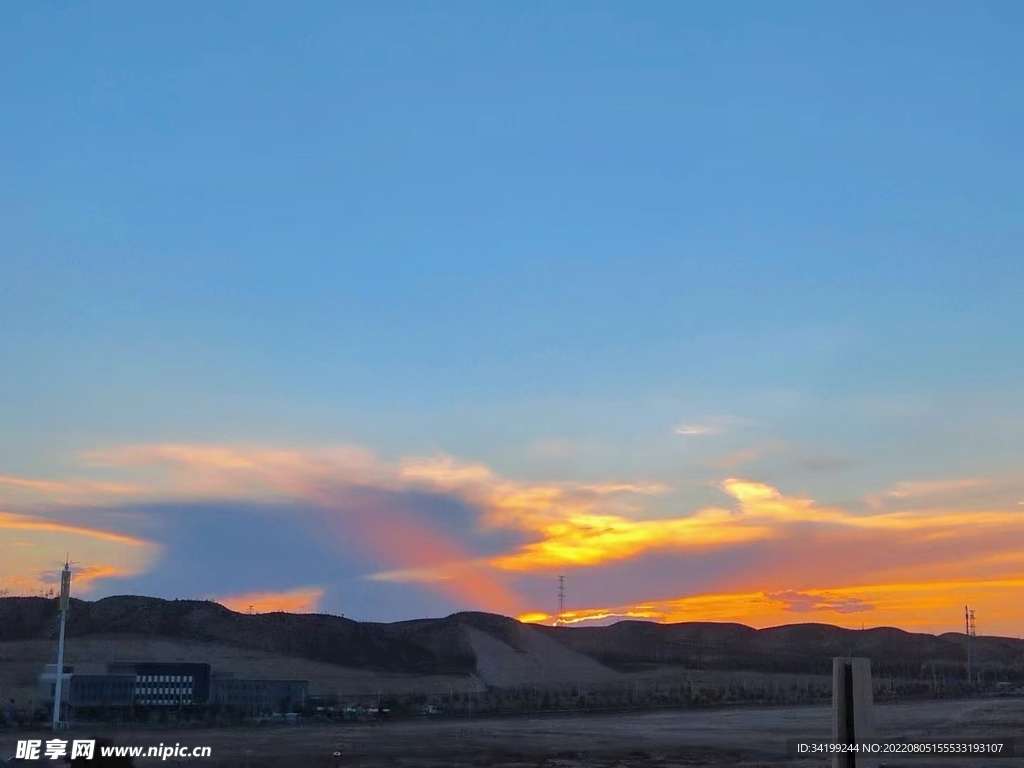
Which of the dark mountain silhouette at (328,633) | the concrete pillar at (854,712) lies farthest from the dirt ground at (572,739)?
the dark mountain silhouette at (328,633)

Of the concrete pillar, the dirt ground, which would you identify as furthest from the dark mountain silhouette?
the concrete pillar

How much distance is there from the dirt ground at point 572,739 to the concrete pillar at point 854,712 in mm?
26504

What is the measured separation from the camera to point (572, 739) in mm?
51562

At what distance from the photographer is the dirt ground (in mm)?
38625

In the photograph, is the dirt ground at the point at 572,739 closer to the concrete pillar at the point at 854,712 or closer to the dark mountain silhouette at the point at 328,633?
the concrete pillar at the point at 854,712

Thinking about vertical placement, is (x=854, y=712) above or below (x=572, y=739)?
above

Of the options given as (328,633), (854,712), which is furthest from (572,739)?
(328,633)

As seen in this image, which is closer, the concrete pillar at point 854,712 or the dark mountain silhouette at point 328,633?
the concrete pillar at point 854,712

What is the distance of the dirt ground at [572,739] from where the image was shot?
127 ft

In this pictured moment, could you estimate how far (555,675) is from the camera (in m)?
153

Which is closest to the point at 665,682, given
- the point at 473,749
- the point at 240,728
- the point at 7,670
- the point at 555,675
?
the point at 555,675

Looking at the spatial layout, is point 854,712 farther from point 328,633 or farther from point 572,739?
point 328,633

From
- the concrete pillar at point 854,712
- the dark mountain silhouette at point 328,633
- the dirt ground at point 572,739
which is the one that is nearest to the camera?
the concrete pillar at point 854,712

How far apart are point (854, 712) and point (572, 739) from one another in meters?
45.3
